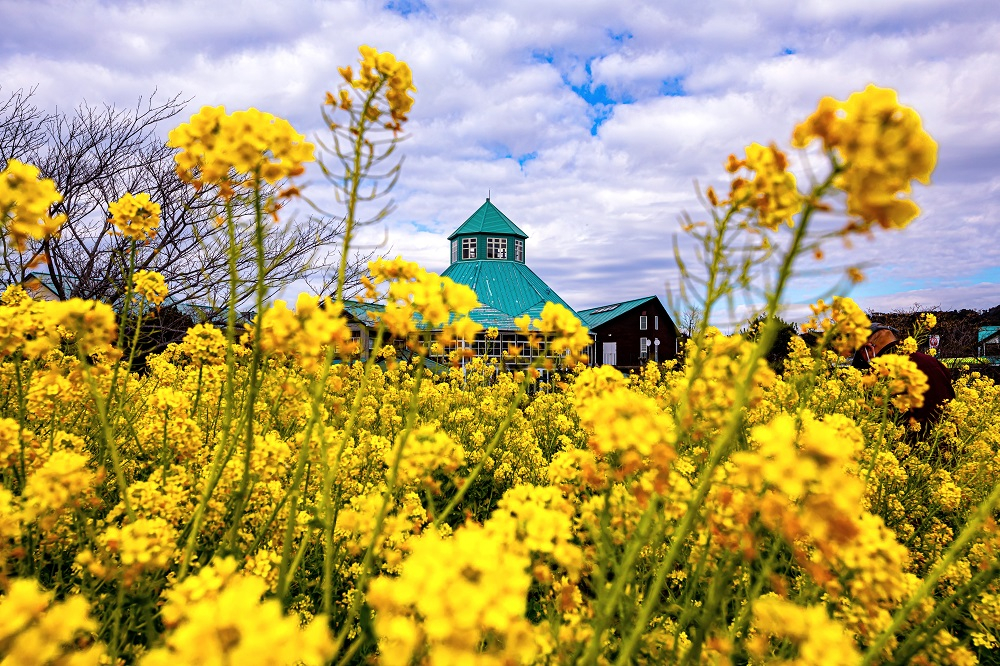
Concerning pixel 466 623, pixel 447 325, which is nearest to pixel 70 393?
pixel 447 325

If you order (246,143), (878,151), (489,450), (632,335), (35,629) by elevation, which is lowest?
(35,629)

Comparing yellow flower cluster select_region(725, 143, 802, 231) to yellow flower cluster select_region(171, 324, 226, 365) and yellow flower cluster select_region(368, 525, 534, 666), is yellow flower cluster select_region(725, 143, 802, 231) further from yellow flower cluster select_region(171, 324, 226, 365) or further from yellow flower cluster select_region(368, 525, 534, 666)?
yellow flower cluster select_region(171, 324, 226, 365)

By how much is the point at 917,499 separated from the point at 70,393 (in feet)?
19.2

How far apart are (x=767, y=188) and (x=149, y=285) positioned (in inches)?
120

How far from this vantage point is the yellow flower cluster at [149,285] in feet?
9.64

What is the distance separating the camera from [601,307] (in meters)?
36.2

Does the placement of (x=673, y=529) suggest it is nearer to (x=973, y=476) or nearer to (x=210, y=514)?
(x=210, y=514)

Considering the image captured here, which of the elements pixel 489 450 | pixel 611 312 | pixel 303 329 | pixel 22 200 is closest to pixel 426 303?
pixel 303 329

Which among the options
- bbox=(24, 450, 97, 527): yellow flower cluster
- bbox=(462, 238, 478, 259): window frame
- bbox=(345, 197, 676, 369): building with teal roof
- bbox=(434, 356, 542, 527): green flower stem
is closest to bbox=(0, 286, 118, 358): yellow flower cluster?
bbox=(24, 450, 97, 527): yellow flower cluster

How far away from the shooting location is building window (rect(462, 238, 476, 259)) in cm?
2811

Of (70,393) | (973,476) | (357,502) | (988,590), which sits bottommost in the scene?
(988,590)

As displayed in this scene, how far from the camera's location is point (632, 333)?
3312 cm

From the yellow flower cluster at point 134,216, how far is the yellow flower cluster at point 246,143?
1355mm

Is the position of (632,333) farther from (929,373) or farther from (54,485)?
(54,485)
